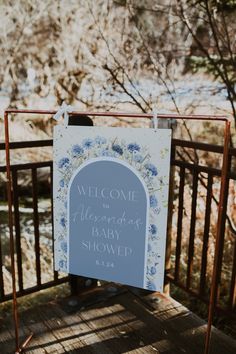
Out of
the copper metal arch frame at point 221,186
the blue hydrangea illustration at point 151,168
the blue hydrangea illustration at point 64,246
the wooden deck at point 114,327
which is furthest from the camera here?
the wooden deck at point 114,327

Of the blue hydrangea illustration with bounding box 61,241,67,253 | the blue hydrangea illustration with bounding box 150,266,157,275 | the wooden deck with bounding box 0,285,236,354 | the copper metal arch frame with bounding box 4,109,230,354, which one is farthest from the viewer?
the wooden deck with bounding box 0,285,236,354

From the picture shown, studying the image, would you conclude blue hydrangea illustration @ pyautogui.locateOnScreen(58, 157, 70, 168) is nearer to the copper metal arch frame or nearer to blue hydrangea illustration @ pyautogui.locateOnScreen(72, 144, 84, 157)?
blue hydrangea illustration @ pyautogui.locateOnScreen(72, 144, 84, 157)

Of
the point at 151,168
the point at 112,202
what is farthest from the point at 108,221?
the point at 151,168

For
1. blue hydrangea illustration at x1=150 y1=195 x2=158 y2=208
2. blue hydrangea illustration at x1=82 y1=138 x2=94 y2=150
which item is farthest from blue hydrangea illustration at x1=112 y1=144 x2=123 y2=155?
blue hydrangea illustration at x1=150 y1=195 x2=158 y2=208

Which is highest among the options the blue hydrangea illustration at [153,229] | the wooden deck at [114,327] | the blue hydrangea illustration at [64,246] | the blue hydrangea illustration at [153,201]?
the blue hydrangea illustration at [153,201]

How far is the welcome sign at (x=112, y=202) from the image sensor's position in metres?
1.83

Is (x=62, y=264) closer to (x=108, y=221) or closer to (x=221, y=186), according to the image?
(x=108, y=221)

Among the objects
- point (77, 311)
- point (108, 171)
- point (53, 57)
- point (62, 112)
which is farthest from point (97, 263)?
point (53, 57)

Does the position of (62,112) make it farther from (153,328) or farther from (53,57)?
(53,57)

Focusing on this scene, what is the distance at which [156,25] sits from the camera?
19.8ft

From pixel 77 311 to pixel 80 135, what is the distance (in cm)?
134

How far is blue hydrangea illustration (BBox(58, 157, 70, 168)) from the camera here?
198 centimetres

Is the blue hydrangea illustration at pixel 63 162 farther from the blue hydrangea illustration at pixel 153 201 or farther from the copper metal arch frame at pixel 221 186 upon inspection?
the blue hydrangea illustration at pixel 153 201

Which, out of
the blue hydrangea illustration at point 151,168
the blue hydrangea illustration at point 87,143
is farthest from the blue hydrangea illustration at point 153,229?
the blue hydrangea illustration at point 87,143
